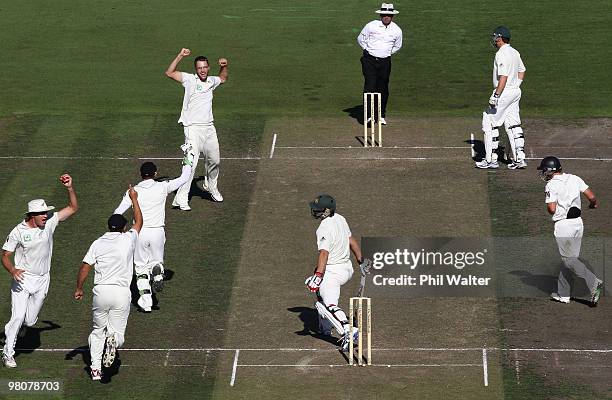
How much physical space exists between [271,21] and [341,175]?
1155cm

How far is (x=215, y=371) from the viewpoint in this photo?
22062 mm

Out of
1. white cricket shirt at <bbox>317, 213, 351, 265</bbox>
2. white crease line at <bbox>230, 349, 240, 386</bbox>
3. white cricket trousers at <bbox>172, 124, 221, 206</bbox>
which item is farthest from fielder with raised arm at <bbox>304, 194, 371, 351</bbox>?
white cricket trousers at <bbox>172, 124, 221, 206</bbox>

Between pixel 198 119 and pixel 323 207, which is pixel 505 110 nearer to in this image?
pixel 198 119

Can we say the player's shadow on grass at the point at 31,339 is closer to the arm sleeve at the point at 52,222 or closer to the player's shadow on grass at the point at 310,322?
the arm sleeve at the point at 52,222

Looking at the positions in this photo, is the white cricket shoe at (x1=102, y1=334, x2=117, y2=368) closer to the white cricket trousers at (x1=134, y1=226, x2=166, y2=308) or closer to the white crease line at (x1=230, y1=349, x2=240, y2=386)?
the white crease line at (x1=230, y1=349, x2=240, y2=386)

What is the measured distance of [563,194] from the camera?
2358 centimetres

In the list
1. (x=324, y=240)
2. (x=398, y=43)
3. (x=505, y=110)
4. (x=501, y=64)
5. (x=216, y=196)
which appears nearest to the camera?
(x=324, y=240)

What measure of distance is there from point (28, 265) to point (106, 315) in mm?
1449

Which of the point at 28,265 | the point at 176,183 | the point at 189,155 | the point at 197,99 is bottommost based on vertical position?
the point at 28,265

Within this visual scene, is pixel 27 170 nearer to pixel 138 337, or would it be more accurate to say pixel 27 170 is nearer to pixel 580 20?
pixel 138 337

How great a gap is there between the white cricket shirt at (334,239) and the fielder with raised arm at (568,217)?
350cm

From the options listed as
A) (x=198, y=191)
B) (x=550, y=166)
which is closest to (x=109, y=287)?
(x=550, y=166)

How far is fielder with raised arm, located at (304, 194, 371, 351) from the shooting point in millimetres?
22062

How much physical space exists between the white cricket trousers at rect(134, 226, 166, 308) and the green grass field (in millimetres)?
403
